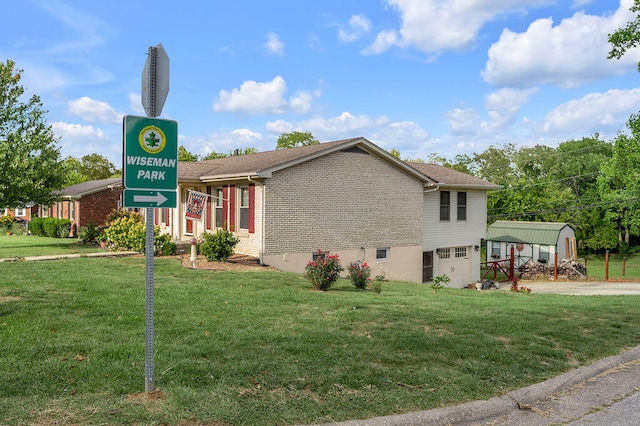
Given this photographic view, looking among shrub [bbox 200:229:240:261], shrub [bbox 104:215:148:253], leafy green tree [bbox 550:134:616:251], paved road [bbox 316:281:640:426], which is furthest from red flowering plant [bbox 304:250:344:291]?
leafy green tree [bbox 550:134:616:251]

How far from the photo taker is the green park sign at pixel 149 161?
475 cm

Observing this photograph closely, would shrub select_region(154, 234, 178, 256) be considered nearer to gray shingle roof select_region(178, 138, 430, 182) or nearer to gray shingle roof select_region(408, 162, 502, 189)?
gray shingle roof select_region(178, 138, 430, 182)

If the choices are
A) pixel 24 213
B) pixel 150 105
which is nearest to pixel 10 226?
pixel 24 213

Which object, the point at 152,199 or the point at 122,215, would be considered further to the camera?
the point at 122,215

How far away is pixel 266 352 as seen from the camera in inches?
250

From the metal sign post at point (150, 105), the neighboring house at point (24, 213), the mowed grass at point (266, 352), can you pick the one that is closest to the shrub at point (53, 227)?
the neighboring house at point (24, 213)

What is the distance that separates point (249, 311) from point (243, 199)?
1094 cm

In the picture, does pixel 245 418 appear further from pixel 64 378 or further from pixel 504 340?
pixel 504 340

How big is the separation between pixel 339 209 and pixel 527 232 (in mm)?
20068

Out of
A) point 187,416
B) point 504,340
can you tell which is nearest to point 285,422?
point 187,416

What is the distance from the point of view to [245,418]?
453 centimetres

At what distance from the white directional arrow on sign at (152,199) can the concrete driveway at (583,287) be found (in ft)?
68.7

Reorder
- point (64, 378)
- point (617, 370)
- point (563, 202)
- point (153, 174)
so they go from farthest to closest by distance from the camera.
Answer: point (563, 202) → point (617, 370) → point (64, 378) → point (153, 174)

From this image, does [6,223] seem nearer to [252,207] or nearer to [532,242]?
[252,207]
